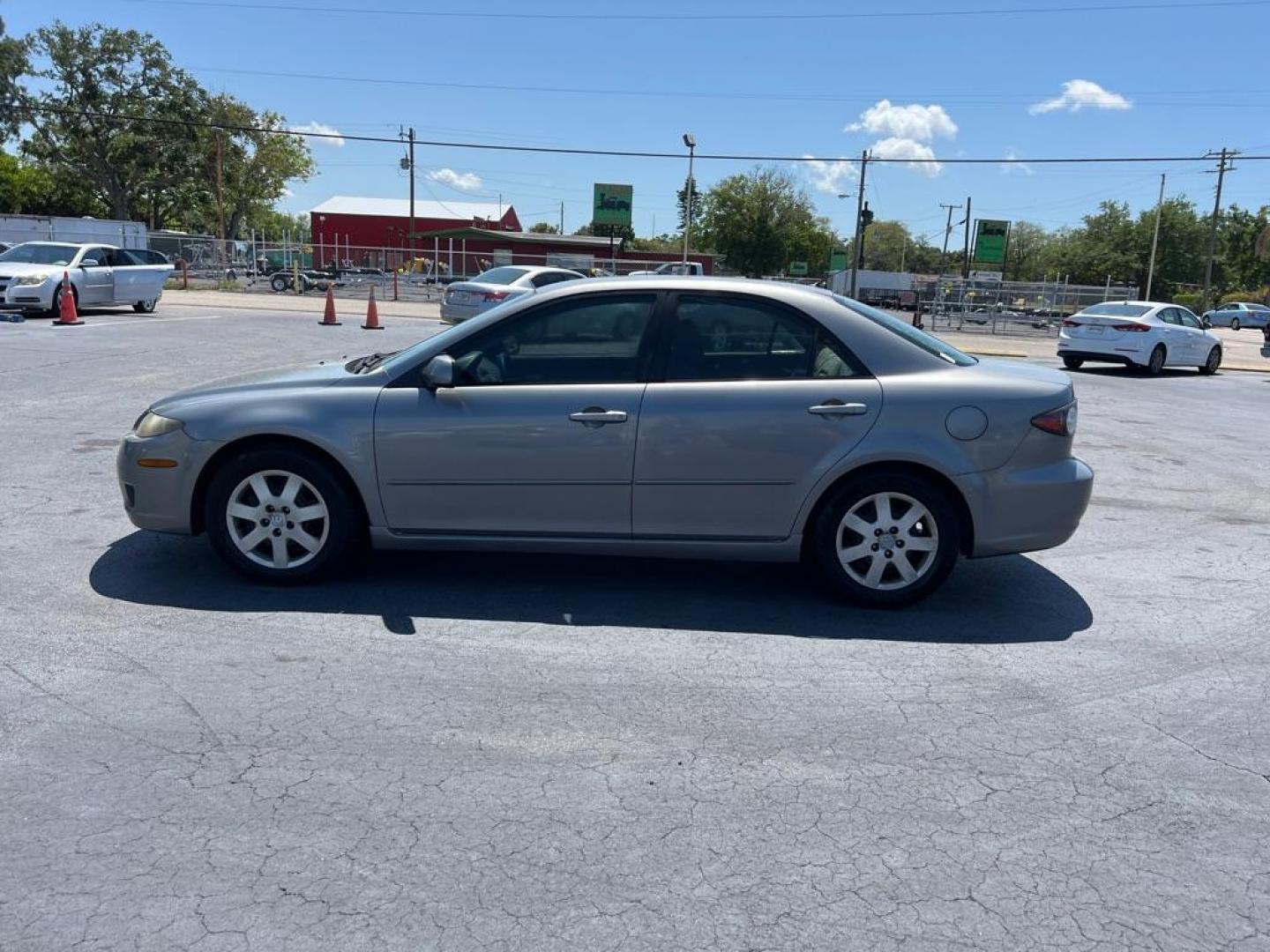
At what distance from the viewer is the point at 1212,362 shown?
21.2 metres

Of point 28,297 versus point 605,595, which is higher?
point 28,297

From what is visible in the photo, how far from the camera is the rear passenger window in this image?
202 inches

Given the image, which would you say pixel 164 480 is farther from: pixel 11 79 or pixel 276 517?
pixel 11 79

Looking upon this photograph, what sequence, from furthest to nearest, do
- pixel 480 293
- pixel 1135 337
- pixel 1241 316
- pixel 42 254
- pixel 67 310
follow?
1. pixel 1241 316
2. pixel 42 254
3. pixel 480 293
4. pixel 1135 337
5. pixel 67 310

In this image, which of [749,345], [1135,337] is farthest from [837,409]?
[1135,337]

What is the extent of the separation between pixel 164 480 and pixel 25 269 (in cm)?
1787

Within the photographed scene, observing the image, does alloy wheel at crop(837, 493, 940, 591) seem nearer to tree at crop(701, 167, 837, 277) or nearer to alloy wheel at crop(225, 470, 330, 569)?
alloy wheel at crop(225, 470, 330, 569)

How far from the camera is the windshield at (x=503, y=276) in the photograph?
22562 millimetres

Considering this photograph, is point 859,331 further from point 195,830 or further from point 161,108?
point 161,108

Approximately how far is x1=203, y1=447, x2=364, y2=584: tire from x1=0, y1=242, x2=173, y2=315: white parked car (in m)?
17.6

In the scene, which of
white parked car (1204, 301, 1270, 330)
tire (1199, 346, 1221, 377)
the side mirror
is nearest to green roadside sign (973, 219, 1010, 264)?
white parked car (1204, 301, 1270, 330)

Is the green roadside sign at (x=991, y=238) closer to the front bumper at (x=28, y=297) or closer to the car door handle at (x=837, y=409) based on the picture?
the front bumper at (x=28, y=297)

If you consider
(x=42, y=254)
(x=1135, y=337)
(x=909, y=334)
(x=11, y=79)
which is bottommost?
(x=1135, y=337)

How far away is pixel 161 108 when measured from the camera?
58.0m
